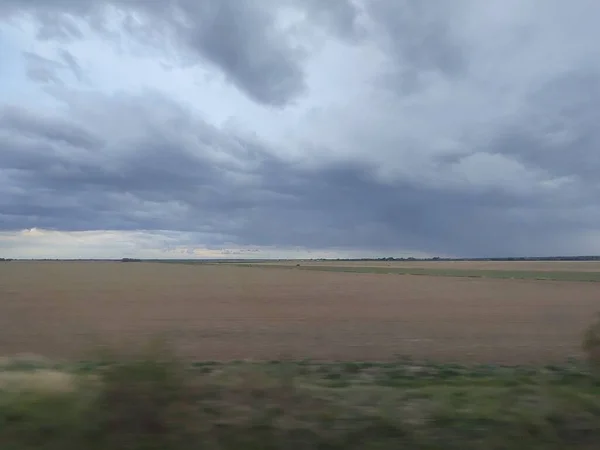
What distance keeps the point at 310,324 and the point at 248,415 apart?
807 inches

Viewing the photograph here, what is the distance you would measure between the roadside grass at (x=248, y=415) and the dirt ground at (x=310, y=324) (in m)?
6.14

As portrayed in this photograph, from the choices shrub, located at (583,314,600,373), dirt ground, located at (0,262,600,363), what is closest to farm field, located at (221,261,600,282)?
dirt ground, located at (0,262,600,363)

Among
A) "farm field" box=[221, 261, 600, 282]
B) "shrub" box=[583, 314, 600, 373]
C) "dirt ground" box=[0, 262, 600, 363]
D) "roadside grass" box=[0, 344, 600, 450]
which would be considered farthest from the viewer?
"farm field" box=[221, 261, 600, 282]

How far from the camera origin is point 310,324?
27.5 m

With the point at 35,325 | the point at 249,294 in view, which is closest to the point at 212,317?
the point at 35,325

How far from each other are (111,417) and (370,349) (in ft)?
44.7

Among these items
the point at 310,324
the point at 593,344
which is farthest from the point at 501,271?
the point at 593,344

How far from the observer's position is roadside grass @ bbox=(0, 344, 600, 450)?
22.0ft

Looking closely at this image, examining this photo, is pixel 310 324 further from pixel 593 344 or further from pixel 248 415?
pixel 248 415

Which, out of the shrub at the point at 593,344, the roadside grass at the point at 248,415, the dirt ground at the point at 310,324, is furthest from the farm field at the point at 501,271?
the roadside grass at the point at 248,415

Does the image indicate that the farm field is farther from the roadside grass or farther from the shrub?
the roadside grass

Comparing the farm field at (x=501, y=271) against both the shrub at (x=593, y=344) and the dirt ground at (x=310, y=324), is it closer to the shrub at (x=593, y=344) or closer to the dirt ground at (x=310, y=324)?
the dirt ground at (x=310, y=324)

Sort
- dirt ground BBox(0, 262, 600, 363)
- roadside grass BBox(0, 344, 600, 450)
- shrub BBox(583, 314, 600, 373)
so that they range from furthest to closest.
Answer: dirt ground BBox(0, 262, 600, 363)
shrub BBox(583, 314, 600, 373)
roadside grass BBox(0, 344, 600, 450)

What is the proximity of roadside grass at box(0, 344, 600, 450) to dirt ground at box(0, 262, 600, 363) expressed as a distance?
242 inches
